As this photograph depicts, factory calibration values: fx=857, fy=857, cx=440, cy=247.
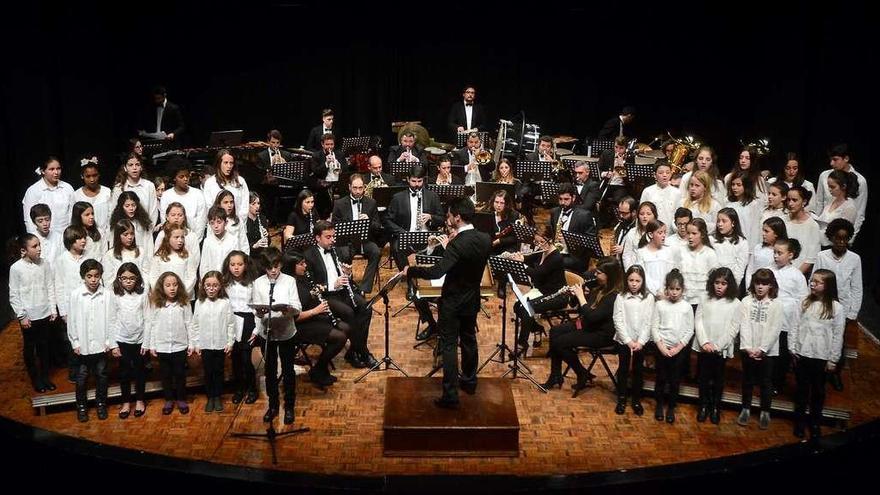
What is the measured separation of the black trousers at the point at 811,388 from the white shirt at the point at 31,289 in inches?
257

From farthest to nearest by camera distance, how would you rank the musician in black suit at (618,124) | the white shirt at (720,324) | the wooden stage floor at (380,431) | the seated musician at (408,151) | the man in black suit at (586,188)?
the musician in black suit at (618,124) → the seated musician at (408,151) → the man in black suit at (586,188) → the white shirt at (720,324) → the wooden stage floor at (380,431)

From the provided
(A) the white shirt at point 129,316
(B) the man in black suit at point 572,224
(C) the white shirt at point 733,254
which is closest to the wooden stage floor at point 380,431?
(A) the white shirt at point 129,316

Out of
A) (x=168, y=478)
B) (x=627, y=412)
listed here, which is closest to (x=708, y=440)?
(x=627, y=412)

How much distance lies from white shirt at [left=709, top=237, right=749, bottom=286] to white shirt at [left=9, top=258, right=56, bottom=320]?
613cm

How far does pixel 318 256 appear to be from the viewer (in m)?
8.27

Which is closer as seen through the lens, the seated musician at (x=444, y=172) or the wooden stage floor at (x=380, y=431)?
the wooden stage floor at (x=380, y=431)

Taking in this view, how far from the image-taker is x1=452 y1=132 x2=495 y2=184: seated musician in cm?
1188

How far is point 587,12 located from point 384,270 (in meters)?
7.06

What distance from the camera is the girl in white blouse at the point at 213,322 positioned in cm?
732

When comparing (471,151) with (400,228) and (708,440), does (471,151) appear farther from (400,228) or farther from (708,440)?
(708,440)

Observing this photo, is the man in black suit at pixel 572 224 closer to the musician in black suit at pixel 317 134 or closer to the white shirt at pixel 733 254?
the white shirt at pixel 733 254

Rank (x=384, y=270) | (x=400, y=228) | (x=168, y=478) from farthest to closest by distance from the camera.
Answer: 1. (x=384, y=270)
2. (x=400, y=228)
3. (x=168, y=478)

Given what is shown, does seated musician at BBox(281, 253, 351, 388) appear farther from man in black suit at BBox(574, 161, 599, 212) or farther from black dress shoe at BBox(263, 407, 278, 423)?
man in black suit at BBox(574, 161, 599, 212)

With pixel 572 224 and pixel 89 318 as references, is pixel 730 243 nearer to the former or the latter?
pixel 572 224
